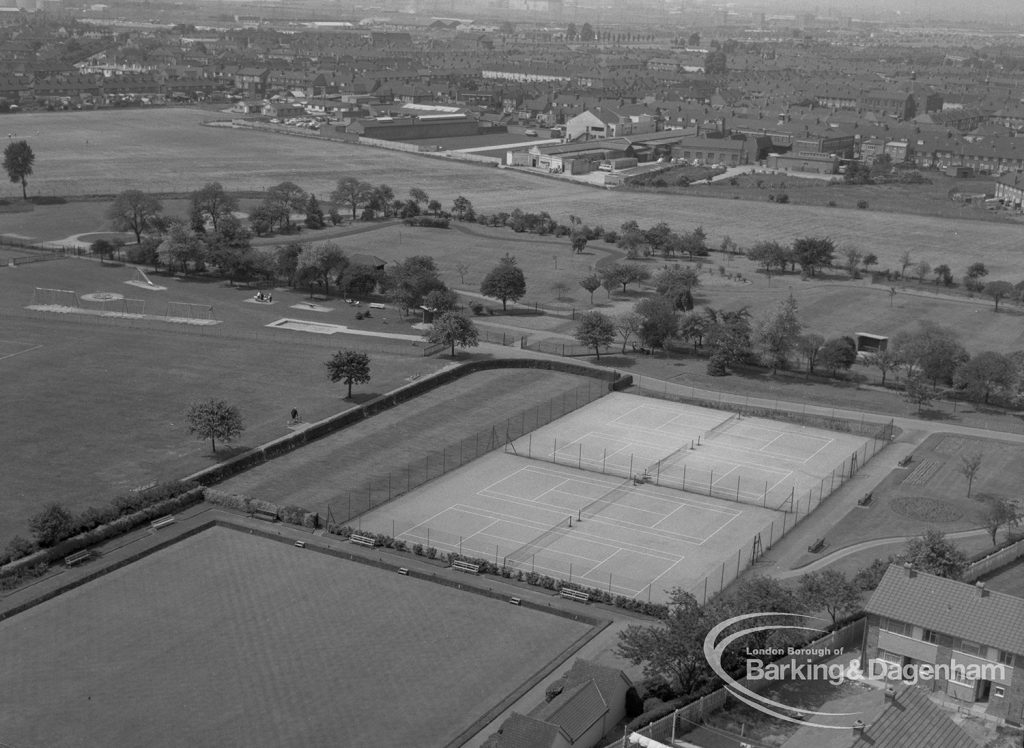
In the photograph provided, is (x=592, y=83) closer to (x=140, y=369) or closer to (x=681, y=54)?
(x=681, y=54)

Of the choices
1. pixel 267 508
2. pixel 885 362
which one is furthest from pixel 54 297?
pixel 885 362

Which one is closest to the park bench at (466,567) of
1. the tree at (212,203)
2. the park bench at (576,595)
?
the park bench at (576,595)

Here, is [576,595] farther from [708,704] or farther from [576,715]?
[576,715]

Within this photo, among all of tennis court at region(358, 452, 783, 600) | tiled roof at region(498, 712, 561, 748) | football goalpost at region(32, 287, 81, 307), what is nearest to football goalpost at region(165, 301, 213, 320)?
football goalpost at region(32, 287, 81, 307)

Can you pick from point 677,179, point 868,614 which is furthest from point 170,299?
point 677,179

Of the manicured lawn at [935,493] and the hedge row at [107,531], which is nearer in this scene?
the hedge row at [107,531]

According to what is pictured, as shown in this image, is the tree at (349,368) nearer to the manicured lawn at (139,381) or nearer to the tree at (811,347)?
the manicured lawn at (139,381)
